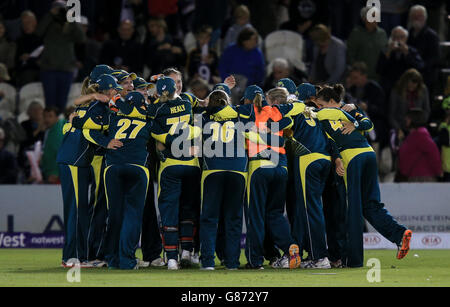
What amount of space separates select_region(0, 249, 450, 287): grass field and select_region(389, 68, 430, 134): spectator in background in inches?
204

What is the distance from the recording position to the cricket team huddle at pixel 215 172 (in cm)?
1316

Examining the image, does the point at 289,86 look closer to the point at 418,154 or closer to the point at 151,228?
the point at 151,228

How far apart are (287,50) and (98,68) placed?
7.38 m

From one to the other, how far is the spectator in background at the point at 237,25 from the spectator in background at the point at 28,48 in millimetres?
3933

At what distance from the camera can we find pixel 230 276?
1212cm

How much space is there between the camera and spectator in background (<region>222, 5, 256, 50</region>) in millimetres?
20484

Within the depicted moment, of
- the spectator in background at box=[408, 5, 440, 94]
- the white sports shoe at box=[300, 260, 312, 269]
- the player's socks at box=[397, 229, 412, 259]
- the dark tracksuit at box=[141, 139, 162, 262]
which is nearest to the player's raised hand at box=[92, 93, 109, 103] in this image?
the dark tracksuit at box=[141, 139, 162, 262]

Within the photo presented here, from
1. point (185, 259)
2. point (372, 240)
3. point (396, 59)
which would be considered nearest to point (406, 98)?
point (396, 59)

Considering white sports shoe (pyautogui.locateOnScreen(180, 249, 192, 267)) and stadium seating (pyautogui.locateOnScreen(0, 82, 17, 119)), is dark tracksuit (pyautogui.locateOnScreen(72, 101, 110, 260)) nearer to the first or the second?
white sports shoe (pyautogui.locateOnScreen(180, 249, 192, 267))

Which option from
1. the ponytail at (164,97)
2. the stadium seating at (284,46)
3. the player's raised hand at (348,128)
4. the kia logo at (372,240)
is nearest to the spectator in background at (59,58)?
the stadium seating at (284,46)

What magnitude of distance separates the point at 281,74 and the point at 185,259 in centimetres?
631

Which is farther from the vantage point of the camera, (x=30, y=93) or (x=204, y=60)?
(x=30, y=93)

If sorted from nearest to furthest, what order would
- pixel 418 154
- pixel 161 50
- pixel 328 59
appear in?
pixel 418 154 → pixel 328 59 → pixel 161 50
